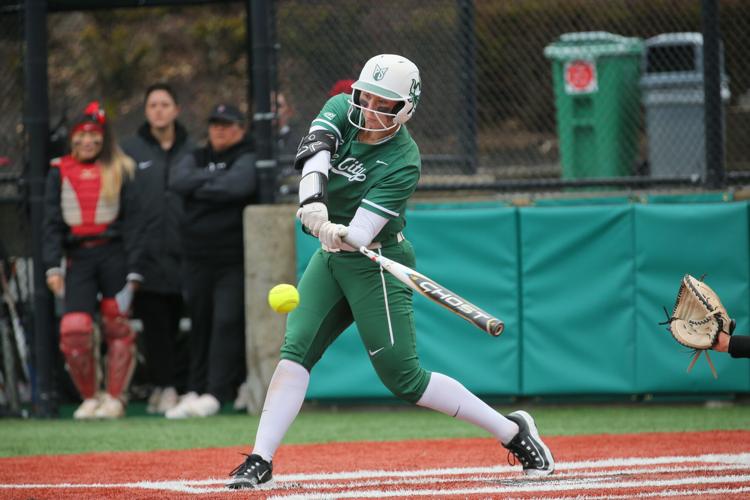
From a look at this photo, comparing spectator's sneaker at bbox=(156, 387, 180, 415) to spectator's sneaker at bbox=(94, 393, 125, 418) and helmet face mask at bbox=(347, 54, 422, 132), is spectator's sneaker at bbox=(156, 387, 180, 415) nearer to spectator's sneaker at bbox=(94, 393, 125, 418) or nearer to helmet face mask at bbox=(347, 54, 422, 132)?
spectator's sneaker at bbox=(94, 393, 125, 418)

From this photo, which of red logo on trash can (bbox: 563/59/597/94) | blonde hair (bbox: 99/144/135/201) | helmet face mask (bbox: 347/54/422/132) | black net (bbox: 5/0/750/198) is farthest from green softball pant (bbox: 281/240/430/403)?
red logo on trash can (bbox: 563/59/597/94)

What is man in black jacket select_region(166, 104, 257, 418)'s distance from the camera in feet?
28.7

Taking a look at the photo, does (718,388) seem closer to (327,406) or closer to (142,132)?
(327,406)

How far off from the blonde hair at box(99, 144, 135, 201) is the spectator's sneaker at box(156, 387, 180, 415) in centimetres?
148

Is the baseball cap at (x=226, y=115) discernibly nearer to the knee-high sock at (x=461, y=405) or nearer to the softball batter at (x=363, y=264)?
the softball batter at (x=363, y=264)

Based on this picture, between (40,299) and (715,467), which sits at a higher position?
(40,299)

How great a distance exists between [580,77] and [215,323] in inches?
130

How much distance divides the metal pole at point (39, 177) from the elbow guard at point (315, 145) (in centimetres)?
410

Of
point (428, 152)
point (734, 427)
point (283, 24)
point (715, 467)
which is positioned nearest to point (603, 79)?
point (428, 152)

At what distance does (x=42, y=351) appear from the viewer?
8.90 m

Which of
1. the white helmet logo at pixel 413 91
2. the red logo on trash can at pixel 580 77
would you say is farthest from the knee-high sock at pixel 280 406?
the red logo on trash can at pixel 580 77

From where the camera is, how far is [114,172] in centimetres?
880

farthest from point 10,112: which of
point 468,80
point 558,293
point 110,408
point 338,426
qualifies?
point 558,293

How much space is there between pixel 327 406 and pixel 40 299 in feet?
7.29
